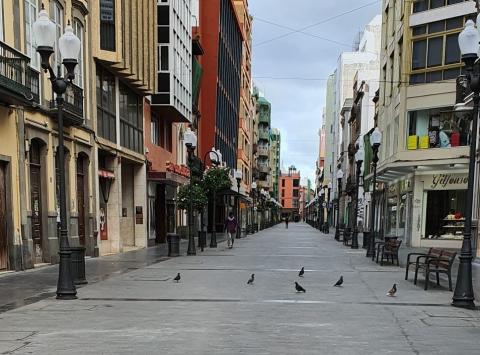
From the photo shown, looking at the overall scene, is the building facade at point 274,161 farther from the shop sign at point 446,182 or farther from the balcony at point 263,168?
the shop sign at point 446,182

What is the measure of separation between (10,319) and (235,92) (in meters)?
50.0

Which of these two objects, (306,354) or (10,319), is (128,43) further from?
(306,354)

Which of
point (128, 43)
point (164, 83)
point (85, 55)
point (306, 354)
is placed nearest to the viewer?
point (306, 354)

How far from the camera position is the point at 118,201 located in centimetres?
2112

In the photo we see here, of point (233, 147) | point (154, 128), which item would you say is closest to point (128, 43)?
point (154, 128)

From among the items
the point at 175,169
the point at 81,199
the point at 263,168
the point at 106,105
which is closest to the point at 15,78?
the point at 81,199

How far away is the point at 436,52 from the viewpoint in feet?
80.2

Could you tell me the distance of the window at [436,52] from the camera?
23.9 meters

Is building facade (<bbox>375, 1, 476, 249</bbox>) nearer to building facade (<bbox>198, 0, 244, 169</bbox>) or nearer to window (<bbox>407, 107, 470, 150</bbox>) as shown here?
window (<bbox>407, 107, 470, 150</bbox>)

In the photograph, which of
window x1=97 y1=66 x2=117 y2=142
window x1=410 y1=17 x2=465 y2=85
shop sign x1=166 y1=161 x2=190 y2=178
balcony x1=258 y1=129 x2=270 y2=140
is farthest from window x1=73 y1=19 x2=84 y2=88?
balcony x1=258 y1=129 x2=270 y2=140

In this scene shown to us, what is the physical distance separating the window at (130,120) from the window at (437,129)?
14095 mm

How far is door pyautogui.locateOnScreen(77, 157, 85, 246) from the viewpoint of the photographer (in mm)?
17656

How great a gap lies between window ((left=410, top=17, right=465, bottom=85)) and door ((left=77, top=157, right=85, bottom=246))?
A: 1747cm

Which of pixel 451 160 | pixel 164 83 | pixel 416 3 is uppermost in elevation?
pixel 416 3
